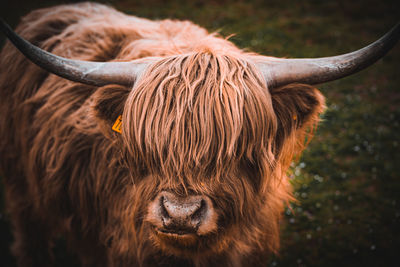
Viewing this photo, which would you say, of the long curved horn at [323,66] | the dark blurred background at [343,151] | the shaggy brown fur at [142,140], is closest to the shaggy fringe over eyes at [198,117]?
the shaggy brown fur at [142,140]

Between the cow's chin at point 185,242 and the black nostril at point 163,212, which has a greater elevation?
the black nostril at point 163,212

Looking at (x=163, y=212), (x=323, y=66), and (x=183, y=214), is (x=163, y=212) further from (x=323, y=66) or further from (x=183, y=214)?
(x=323, y=66)

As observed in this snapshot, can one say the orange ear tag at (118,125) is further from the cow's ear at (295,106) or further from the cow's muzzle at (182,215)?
the cow's ear at (295,106)

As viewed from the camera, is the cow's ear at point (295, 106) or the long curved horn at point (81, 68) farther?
the cow's ear at point (295, 106)

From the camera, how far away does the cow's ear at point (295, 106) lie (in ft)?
6.48

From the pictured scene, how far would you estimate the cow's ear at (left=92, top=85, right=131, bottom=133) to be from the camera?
2.05 metres

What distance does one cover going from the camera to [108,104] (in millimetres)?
2131

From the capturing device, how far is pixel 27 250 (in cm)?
388

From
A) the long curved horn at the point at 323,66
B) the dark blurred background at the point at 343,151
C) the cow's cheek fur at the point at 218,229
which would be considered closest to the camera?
the long curved horn at the point at 323,66

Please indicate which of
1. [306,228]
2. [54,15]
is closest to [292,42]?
[306,228]

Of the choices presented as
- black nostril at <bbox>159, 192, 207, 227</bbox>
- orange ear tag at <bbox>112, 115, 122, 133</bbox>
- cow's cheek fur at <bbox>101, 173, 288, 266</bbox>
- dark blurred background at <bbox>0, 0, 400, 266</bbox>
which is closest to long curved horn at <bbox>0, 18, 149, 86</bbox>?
orange ear tag at <bbox>112, 115, 122, 133</bbox>

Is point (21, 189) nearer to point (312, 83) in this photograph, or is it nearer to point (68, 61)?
point (68, 61)

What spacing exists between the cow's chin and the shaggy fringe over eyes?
1.13 feet

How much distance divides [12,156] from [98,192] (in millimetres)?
1392
